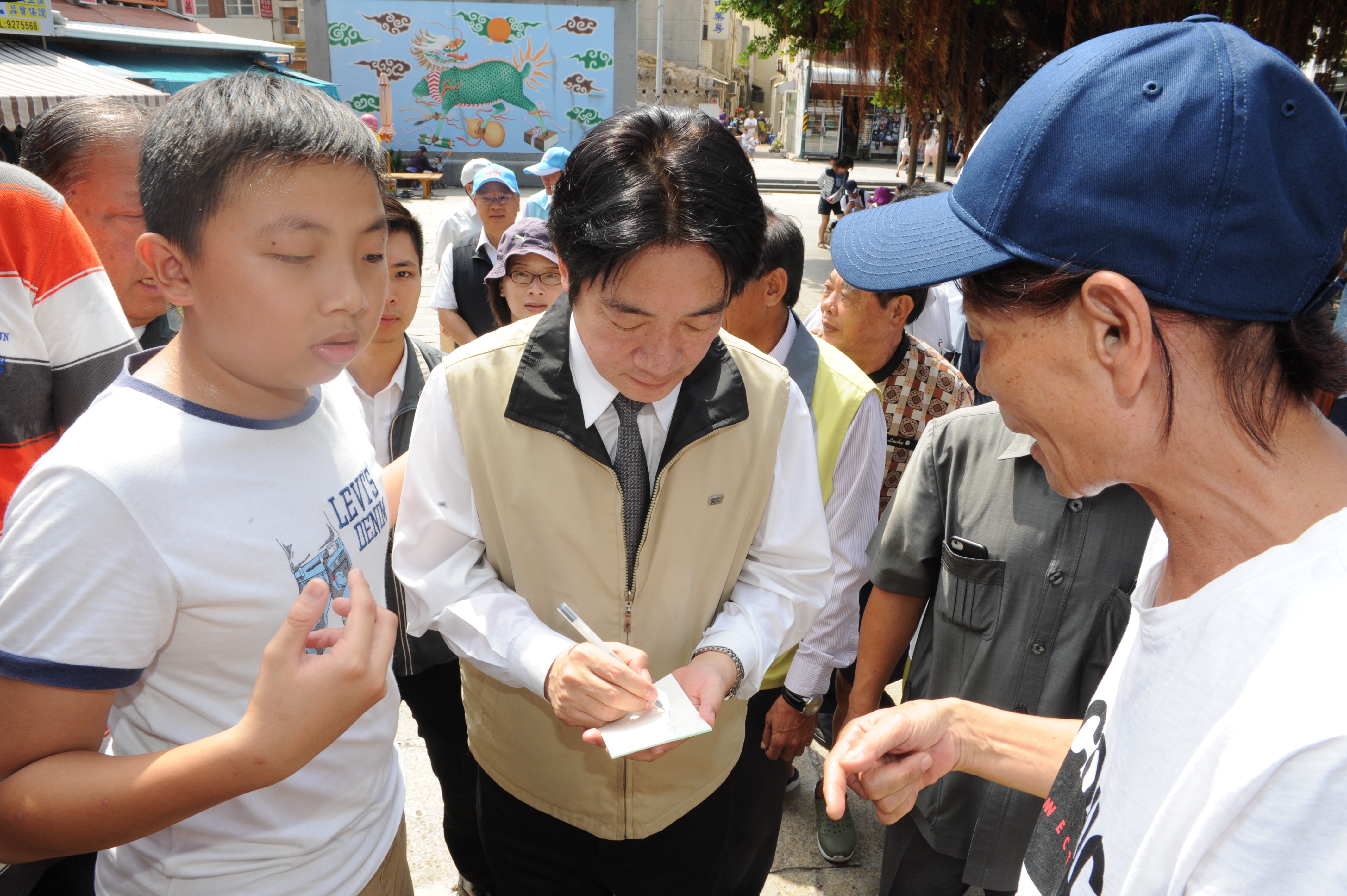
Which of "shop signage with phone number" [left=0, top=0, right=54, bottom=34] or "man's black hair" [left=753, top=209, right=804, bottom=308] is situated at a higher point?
"shop signage with phone number" [left=0, top=0, right=54, bottom=34]

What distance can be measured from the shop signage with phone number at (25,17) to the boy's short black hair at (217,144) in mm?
10495

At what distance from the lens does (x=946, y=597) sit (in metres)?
1.85

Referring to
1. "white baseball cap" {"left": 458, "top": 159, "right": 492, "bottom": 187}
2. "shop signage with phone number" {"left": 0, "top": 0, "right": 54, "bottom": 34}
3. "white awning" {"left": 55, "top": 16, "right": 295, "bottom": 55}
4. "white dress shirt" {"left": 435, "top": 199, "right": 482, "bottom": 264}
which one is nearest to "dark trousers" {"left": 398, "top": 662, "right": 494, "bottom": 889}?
"white dress shirt" {"left": 435, "top": 199, "right": 482, "bottom": 264}

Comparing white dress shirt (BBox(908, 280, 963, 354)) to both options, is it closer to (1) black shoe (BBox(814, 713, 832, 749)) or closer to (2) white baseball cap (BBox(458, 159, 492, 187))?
(1) black shoe (BBox(814, 713, 832, 749))

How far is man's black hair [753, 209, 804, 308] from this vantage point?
8.57 feet

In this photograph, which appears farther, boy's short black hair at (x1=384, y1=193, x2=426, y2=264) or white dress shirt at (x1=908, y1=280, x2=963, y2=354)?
white dress shirt at (x1=908, y1=280, x2=963, y2=354)

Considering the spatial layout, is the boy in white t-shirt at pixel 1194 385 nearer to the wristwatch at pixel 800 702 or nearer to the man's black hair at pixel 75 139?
the wristwatch at pixel 800 702

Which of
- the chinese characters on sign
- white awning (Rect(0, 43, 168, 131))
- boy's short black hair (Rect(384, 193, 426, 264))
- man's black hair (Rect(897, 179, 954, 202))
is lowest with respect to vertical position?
boy's short black hair (Rect(384, 193, 426, 264))

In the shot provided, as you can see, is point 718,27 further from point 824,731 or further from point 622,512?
point 622,512

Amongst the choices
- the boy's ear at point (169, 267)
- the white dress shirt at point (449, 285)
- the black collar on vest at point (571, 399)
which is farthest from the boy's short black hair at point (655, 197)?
the white dress shirt at point (449, 285)

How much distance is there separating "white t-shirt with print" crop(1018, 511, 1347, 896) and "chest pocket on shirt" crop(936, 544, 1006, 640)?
0.77 meters

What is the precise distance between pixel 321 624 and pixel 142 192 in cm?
72

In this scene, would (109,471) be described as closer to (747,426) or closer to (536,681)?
(536,681)

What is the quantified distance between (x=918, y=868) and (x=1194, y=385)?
1.56 metres
